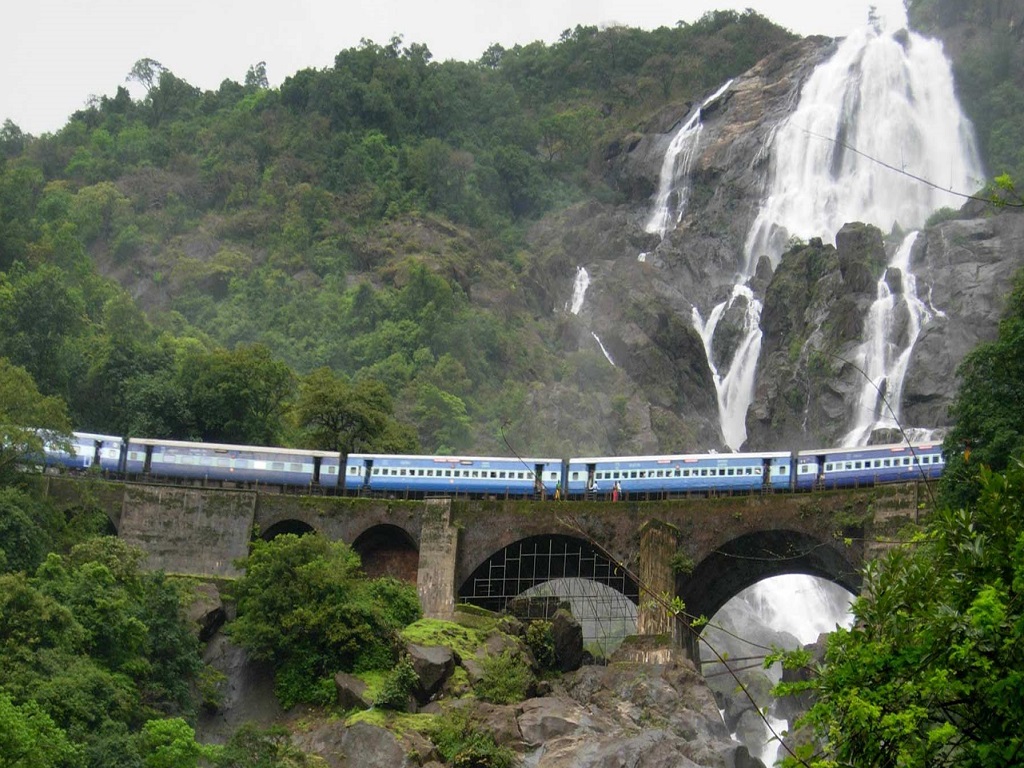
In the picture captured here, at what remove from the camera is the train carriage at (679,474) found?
54094 millimetres

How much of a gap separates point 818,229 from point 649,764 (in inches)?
2445

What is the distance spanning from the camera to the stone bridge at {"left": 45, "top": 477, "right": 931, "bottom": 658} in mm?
51438

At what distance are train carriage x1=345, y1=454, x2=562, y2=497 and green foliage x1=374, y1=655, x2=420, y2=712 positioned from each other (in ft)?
39.4

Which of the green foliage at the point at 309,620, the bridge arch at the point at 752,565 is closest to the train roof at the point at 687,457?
the bridge arch at the point at 752,565

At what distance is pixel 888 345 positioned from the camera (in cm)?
8012

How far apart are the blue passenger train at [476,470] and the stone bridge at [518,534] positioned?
1459mm

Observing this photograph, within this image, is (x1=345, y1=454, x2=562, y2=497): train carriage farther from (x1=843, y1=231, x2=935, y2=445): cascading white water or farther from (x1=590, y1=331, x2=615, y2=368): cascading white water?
(x1=590, y1=331, x2=615, y2=368): cascading white water

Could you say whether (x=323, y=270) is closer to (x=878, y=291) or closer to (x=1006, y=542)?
(x=878, y=291)

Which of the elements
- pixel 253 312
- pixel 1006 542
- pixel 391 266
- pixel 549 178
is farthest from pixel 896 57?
pixel 1006 542

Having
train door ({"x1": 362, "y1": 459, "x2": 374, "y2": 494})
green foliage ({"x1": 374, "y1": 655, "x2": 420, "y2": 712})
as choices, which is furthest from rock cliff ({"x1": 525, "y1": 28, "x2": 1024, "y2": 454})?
green foliage ({"x1": 374, "y1": 655, "x2": 420, "y2": 712})

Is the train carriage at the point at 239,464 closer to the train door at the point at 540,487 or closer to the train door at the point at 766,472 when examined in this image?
the train door at the point at 540,487

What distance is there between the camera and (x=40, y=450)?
4956cm

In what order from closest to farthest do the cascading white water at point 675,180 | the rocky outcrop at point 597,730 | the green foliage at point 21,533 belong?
1. the rocky outcrop at point 597,730
2. the green foliage at point 21,533
3. the cascading white water at point 675,180

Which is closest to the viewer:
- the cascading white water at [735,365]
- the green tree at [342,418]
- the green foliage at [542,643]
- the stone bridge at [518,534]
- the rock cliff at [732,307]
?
the green foliage at [542,643]
